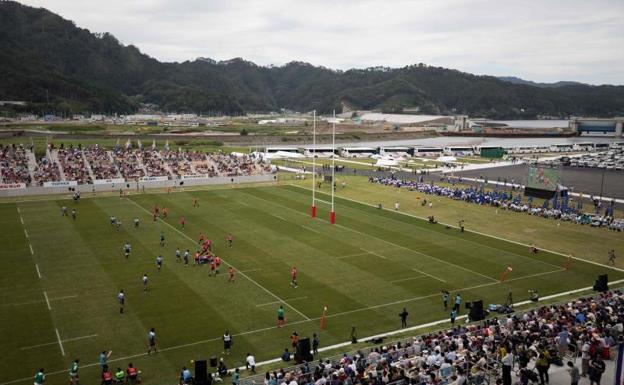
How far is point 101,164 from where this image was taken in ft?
220

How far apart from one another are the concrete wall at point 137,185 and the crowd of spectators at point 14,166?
1.83 meters

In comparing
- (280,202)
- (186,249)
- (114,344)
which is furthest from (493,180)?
(114,344)

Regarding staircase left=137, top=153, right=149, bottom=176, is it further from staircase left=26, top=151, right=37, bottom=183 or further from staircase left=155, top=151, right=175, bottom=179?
staircase left=26, top=151, right=37, bottom=183

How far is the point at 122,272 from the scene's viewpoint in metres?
30.9

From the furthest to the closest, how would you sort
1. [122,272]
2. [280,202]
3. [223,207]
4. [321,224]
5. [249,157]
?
[249,157] < [280,202] < [223,207] < [321,224] < [122,272]

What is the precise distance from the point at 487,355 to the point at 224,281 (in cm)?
1636

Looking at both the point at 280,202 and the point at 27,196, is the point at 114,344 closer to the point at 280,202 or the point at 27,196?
the point at 280,202

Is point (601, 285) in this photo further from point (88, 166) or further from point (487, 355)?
point (88, 166)

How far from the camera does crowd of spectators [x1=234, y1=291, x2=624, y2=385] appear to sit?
16359 mm

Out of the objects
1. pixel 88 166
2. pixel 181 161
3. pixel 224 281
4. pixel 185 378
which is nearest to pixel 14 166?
pixel 88 166

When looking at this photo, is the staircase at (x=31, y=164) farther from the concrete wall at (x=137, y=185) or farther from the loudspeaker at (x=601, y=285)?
the loudspeaker at (x=601, y=285)

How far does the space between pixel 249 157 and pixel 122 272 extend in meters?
53.7

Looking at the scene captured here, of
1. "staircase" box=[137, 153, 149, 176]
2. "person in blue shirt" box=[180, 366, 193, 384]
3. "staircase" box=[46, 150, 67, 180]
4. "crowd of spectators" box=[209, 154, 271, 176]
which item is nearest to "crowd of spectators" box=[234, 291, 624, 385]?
"person in blue shirt" box=[180, 366, 193, 384]

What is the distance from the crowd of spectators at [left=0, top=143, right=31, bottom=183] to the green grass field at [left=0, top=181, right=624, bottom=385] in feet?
34.1
